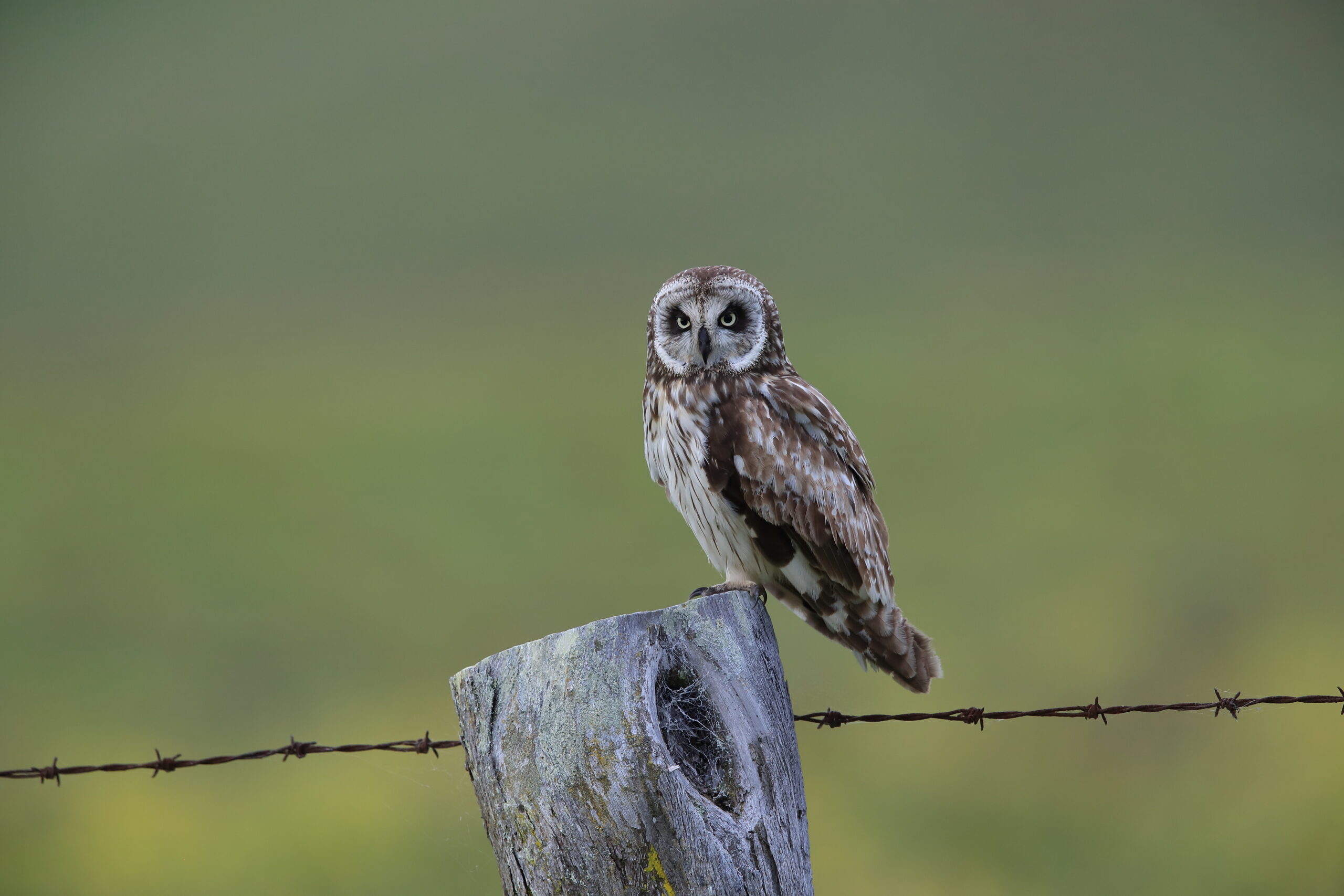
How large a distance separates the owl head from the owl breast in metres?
0.10

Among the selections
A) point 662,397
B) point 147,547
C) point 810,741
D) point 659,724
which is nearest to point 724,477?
point 662,397

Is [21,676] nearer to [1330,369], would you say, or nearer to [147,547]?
[147,547]

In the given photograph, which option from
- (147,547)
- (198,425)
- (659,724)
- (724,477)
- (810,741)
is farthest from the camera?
(198,425)

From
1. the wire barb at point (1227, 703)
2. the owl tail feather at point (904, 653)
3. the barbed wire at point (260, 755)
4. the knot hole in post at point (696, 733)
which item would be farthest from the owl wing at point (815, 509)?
the knot hole in post at point (696, 733)

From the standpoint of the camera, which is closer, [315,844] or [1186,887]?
[315,844]

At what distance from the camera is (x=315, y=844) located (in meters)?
9.81

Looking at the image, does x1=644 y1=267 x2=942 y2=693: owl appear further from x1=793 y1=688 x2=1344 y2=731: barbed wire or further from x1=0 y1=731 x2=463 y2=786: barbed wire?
x1=0 y1=731 x2=463 y2=786: barbed wire

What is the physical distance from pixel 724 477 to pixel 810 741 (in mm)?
9504

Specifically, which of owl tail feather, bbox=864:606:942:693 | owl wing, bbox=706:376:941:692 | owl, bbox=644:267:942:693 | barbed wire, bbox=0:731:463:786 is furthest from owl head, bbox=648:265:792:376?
barbed wire, bbox=0:731:463:786

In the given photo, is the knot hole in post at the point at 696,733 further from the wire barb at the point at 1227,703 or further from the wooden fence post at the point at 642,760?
the wire barb at the point at 1227,703

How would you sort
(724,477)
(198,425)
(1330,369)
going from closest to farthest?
(724,477) < (1330,369) < (198,425)

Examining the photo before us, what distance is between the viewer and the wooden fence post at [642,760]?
160 cm

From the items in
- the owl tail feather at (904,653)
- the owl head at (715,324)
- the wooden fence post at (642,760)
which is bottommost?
the wooden fence post at (642,760)

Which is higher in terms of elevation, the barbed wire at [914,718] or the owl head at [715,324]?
the owl head at [715,324]
